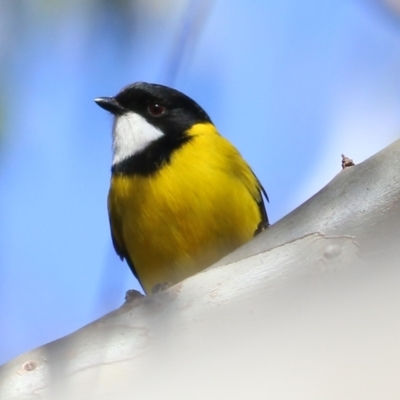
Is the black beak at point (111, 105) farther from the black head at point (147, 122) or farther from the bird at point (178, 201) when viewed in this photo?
the bird at point (178, 201)

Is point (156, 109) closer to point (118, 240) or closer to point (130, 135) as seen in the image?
point (130, 135)

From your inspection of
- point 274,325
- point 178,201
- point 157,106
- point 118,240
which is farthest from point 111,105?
point 274,325

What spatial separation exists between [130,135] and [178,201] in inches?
37.0

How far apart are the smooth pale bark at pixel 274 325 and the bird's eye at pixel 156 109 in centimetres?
294

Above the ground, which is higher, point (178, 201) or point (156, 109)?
point (156, 109)

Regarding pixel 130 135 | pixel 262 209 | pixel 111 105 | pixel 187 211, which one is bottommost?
pixel 262 209

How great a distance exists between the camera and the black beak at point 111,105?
6.14 meters

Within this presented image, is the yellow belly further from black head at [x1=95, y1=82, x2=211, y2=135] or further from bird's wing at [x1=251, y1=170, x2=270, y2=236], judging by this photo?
black head at [x1=95, y1=82, x2=211, y2=135]

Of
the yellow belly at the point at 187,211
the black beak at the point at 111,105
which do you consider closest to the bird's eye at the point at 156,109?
the black beak at the point at 111,105

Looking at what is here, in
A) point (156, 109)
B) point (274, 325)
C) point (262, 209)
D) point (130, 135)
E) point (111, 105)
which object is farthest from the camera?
point (111, 105)

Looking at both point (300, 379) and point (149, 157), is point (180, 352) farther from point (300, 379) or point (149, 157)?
point (149, 157)

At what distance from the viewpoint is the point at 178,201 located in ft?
16.9

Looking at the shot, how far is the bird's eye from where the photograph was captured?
5.95m

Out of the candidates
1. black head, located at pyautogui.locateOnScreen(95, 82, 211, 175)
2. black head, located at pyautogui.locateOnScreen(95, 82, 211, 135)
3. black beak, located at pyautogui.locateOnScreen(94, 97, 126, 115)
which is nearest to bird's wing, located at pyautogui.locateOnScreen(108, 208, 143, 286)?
black head, located at pyautogui.locateOnScreen(95, 82, 211, 175)
